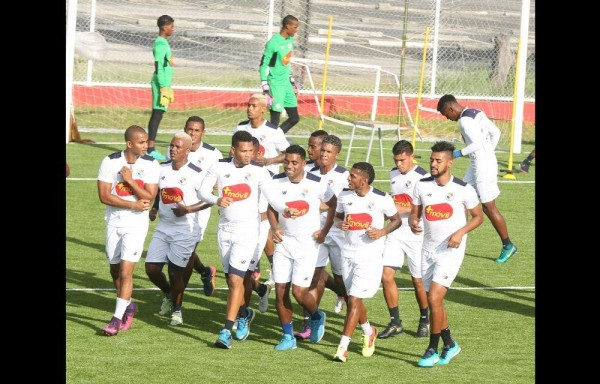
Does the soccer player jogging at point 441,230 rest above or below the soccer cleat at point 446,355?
above

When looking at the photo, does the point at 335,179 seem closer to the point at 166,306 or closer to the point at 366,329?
the point at 366,329

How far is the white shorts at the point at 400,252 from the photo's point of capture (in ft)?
34.4

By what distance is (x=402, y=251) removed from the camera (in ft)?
34.6

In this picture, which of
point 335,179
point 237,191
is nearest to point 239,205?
point 237,191

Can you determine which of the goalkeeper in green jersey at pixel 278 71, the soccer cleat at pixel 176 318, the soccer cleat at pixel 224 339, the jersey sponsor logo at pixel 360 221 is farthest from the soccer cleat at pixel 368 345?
the goalkeeper in green jersey at pixel 278 71

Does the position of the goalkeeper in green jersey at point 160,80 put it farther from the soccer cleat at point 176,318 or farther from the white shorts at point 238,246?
the white shorts at point 238,246

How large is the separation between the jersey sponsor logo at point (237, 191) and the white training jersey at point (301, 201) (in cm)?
21

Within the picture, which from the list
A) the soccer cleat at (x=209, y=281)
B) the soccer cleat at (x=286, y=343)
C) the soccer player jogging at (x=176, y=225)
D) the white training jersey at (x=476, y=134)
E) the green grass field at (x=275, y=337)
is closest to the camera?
the green grass field at (x=275, y=337)

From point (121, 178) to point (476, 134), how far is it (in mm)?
5481

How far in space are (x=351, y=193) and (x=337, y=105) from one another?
55.1 ft

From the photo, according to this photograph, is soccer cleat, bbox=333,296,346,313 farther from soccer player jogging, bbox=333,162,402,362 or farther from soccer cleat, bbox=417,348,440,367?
soccer cleat, bbox=417,348,440,367

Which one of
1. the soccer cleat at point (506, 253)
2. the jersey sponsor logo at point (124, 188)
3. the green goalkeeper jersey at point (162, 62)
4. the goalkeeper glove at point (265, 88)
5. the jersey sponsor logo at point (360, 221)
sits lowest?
the soccer cleat at point (506, 253)

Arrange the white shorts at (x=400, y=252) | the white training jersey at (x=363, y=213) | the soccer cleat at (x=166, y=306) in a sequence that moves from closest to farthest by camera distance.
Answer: the white training jersey at (x=363, y=213)
the white shorts at (x=400, y=252)
the soccer cleat at (x=166, y=306)
